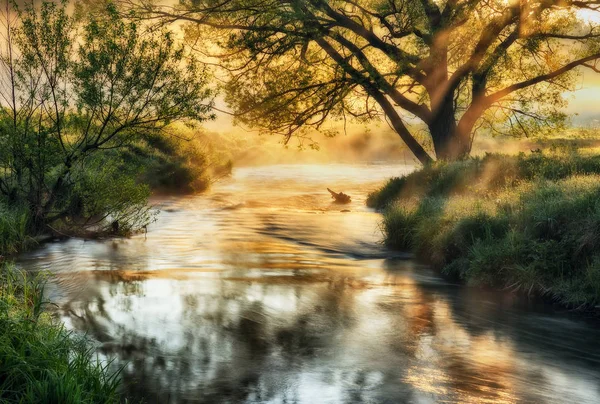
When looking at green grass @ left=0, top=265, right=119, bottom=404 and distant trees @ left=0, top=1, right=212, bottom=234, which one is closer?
green grass @ left=0, top=265, right=119, bottom=404

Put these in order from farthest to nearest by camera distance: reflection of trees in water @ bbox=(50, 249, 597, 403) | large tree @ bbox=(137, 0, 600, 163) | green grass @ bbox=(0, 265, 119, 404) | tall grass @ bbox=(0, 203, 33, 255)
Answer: large tree @ bbox=(137, 0, 600, 163)
tall grass @ bbox=(0, 203, 33, 255)
reflection of trees in water @ bbox=(50, 249, 597, 403)
green grass @ bbox=(0, 265, 119, 404)

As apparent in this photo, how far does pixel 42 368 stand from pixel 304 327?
4.58 m

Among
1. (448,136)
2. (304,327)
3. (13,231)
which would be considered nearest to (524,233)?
(304,327)

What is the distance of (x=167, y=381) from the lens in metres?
Result: 7.55

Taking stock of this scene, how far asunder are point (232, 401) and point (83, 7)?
1898 cm

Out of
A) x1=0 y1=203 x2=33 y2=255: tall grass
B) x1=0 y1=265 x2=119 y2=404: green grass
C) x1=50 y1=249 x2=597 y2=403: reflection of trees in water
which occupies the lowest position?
x1=50 y1=249 x2=597 y2=403: reflection of trees in water

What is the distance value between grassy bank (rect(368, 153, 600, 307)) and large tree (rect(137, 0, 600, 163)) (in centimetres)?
540

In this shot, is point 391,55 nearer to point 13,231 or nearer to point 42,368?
point 13,231

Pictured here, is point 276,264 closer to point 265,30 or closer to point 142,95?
point 142,95

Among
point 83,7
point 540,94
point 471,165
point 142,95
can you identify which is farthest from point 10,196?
point 540,94

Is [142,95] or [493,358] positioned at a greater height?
[142,95]

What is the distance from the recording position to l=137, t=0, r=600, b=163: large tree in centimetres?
2289

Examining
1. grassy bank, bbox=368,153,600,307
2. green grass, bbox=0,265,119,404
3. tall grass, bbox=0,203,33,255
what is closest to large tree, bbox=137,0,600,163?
grassy bank, bbox=368,153,600,307

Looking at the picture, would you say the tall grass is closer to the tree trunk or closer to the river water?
the river water
